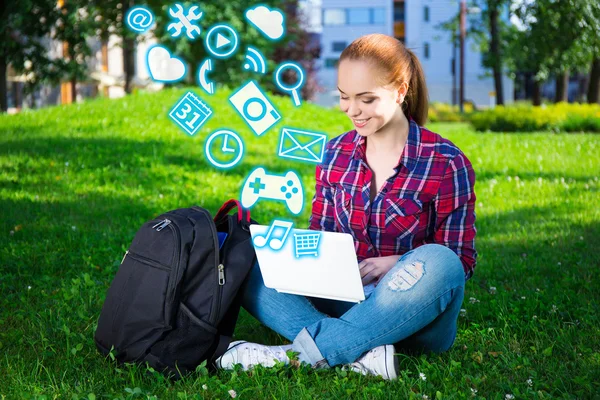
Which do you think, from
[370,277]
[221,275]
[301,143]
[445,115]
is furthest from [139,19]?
[445,115]

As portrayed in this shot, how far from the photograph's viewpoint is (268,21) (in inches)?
88.7

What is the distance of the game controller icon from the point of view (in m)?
2.34

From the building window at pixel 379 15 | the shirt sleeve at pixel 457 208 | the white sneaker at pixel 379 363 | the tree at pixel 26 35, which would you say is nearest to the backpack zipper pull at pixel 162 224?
the white sneaker at pixel 379 363

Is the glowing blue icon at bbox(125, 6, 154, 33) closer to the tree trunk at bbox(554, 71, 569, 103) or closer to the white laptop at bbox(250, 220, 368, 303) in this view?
the white laptop at bbox(250, 220, 368, 303)

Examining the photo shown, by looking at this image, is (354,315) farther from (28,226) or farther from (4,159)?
(4,159)

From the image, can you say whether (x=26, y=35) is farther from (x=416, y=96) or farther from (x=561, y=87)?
(x=561, y=87)

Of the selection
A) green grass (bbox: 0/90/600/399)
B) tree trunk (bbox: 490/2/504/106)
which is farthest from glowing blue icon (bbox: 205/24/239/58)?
tree trunk (bbox: 490/2/504/106)

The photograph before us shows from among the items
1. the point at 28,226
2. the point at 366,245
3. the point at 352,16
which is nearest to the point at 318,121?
the point at 28,226

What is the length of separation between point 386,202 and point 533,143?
8948mm

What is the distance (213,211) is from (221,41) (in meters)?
4.01

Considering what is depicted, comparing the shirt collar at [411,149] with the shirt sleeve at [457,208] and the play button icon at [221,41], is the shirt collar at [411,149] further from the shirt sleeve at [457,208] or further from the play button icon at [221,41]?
the play button icon at [221,41]

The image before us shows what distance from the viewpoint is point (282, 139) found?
2.31m

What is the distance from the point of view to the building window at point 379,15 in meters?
50.8

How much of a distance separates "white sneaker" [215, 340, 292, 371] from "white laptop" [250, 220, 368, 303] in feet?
1.06
